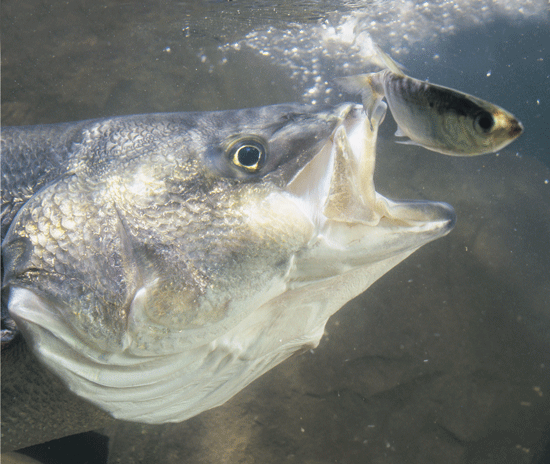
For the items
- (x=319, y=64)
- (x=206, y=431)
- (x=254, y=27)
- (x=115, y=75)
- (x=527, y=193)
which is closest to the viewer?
(x=206, y=431)

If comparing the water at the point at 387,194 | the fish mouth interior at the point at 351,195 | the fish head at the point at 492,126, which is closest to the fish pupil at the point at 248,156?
the fish mouth interior at the point at 351,195

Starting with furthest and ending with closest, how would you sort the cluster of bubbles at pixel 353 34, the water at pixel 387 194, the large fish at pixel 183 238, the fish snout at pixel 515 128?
the cluster of bubbles at pixel 353 34 → the water at pixel 387 194 → the large fish at pixel 183 238 → the fish snout at pixel 515 128

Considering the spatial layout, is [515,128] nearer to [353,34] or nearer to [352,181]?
[352,181]

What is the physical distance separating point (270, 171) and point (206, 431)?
214cm

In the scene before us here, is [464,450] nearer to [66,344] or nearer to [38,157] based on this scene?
[66,344]

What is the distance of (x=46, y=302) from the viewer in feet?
3.40

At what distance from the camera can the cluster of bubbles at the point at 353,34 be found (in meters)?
4.11

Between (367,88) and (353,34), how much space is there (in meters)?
4.04

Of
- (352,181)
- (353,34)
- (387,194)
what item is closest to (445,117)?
(352,181)

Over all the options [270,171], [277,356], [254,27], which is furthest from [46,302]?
[254,27]

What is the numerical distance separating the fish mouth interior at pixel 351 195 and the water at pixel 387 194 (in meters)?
1.86

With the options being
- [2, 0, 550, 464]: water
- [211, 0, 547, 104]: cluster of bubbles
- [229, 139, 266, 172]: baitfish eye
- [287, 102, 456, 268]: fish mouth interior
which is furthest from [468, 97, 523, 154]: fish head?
[211, 0, 547, 104]: cluster of bubbles

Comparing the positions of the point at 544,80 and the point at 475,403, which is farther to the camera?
the point at 544,80

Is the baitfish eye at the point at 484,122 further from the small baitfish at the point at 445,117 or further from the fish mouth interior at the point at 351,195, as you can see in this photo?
the fish mouth interior at the point at 351,195
